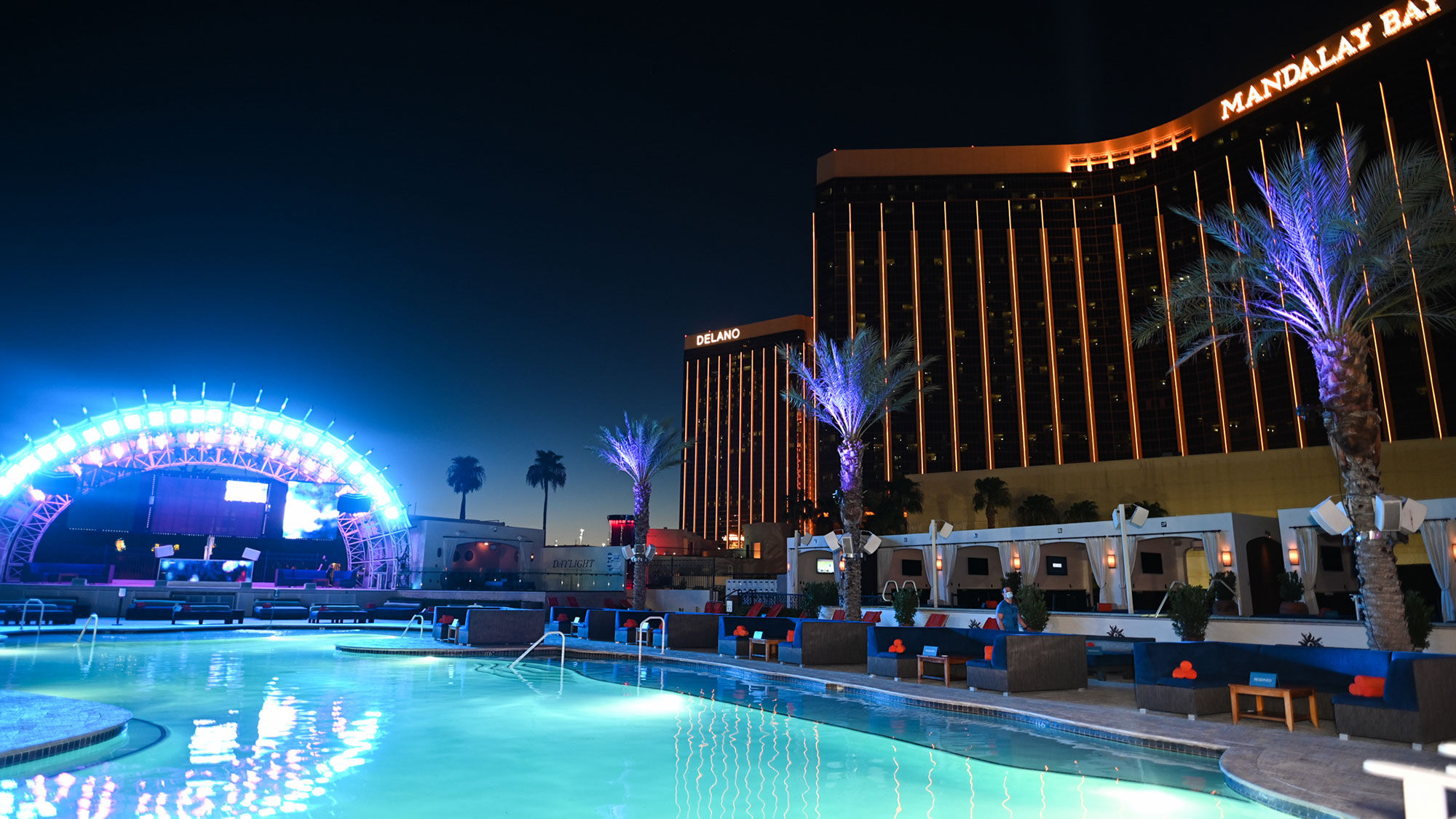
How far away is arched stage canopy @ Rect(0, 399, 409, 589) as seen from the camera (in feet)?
102

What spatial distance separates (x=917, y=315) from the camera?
289 ft

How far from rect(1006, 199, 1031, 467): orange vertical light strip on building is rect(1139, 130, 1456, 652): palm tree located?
72.1 metres

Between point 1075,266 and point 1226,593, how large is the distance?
68970 mm

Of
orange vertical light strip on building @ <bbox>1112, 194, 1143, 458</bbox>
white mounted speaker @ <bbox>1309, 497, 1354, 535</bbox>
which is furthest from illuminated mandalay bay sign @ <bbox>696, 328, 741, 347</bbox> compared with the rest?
white mounted speaker @ <bbox>1309, 497, 1354, 535</bbox>

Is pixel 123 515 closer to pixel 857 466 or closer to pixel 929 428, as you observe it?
pixel 857 466

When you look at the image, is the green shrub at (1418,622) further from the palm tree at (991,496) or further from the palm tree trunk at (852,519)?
the palm tree at (991,496)

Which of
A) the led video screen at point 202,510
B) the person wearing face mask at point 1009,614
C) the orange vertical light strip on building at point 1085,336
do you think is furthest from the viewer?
the orange vertical light strip on building at point 1085,336

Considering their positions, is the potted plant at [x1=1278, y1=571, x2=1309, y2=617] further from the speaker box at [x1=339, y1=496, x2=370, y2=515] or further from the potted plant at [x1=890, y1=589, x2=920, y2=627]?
the speaker box at [x1=339, y1=496, x2=370, y2=515]

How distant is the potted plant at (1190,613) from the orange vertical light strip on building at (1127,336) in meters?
69.1

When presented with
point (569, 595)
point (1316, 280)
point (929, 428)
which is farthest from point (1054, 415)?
point (1316, 280)

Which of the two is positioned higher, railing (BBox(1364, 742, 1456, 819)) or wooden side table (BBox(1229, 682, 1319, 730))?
railing (BBox(1364, 742, 1456, 819))

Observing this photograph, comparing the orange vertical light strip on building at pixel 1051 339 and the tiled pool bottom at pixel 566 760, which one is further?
the orange vertical light strip on building at pixel 1051 339

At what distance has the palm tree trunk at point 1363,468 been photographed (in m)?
10.7

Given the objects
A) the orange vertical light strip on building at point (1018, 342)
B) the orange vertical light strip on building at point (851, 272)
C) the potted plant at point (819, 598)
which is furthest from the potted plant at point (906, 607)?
the orange vertical light strip on building at point (851, 272)
